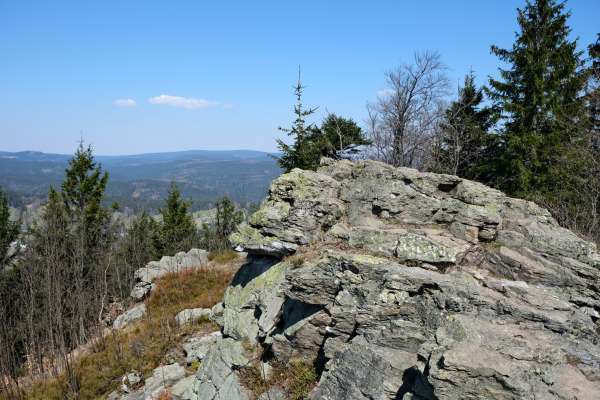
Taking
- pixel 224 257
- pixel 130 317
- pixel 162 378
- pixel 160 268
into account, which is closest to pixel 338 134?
pixel 224 257

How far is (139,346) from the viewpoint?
16812 millimetres

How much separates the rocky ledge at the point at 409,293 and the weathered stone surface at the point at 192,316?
568 cm

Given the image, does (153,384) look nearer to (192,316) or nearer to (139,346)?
(139,346)

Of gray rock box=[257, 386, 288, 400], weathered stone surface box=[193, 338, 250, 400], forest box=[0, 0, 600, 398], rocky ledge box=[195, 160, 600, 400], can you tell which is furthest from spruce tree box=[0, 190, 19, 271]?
gray rock box=[257, 386, 288, 400]

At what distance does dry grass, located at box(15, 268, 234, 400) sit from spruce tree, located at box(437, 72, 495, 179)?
19.7 meters

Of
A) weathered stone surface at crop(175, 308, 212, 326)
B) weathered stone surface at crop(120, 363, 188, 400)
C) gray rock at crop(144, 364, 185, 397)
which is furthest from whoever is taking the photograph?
weathered stone surface at crop(175, 308, 212, 326)

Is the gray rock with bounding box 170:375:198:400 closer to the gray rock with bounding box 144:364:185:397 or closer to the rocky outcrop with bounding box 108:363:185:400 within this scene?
the rocky outcrop with bounding box 108:363:185:400

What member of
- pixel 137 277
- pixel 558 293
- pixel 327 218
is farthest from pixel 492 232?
pixel 137 277

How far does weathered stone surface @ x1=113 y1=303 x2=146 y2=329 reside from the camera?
21.2 m

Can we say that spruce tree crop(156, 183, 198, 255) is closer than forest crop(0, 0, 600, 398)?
No

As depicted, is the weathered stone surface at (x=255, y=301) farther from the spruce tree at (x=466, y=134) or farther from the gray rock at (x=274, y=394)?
the spruce tree at (x=466, y=134)

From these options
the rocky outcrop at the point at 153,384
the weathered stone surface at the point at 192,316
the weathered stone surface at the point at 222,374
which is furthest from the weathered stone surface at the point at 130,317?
the weathered stone surface at the point at 222,374

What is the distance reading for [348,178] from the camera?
14453 mm

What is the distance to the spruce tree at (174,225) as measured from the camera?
4234 cm
